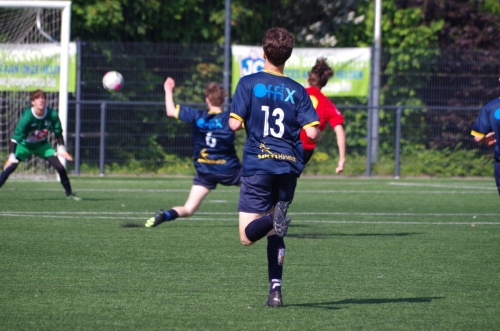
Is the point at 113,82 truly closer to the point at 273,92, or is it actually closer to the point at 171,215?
the point at 171,215

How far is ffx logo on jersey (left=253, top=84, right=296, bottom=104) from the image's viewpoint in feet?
23.6

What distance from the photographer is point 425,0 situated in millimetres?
26609

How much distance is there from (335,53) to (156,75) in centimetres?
395

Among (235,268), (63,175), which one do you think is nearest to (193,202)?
(235,268)

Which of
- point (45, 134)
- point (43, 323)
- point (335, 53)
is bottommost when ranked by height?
point (43, 323)

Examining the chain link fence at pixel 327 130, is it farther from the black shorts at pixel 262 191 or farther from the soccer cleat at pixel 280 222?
the soccer cleat at pixel 280 222

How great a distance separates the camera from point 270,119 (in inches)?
284

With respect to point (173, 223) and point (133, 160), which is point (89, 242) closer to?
point (173, 223)

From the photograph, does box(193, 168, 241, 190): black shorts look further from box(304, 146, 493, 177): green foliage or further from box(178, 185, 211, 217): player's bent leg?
box(304, 146, 493, 177): green foliage

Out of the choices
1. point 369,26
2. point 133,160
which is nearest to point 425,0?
point 369,26

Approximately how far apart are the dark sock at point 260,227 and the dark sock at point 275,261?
0.54 ft

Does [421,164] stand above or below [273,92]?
below

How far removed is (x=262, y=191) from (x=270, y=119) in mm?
481

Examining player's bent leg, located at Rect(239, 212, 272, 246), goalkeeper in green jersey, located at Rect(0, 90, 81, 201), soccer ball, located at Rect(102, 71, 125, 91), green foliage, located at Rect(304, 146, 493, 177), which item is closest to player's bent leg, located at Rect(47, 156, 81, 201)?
goalkeeper in green jersey, located at Rect(0, 90, 81, 201)
